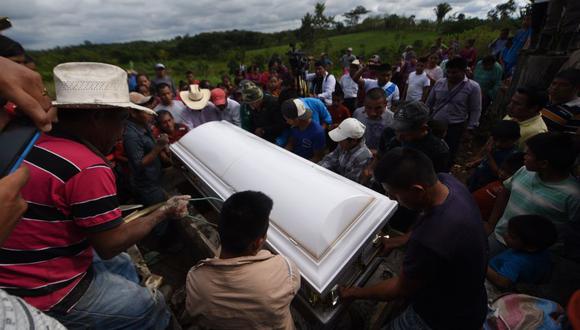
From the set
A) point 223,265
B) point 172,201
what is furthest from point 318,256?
point 172,201

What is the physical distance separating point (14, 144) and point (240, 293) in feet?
3.69

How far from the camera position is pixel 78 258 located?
147 cm

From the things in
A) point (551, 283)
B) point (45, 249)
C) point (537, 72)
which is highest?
point (537, 72)

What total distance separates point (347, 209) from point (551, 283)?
8.00ft

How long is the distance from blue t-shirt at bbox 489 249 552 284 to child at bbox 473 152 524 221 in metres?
0.79

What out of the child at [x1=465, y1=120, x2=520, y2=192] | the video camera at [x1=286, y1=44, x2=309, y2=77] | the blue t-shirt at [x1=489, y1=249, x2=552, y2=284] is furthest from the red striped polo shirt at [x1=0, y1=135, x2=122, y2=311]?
the video camera at [x1=286, y1=44, x2=309, y2=77]

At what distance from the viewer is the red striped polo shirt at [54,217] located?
1262mm

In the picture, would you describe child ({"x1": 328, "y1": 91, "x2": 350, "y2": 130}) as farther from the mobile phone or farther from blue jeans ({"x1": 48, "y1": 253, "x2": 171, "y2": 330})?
the mobile phone

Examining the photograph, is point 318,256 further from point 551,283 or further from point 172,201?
point 551,283

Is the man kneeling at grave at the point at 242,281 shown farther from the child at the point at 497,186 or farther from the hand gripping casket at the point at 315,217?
the child at the point at 497,186

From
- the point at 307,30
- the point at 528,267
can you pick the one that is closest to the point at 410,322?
the point at 528,267

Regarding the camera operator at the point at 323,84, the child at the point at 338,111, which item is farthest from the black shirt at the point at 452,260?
the camera operator at the point at 323,84

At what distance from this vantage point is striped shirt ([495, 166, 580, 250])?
80.4 inches

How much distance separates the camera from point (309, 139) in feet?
12.0
